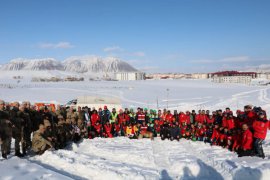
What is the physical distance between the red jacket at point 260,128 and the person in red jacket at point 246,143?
0.80ft

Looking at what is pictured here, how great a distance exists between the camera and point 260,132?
8297mm

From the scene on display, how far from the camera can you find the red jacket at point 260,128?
8.27 meters

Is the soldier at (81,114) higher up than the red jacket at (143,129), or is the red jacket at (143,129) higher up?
the soldier at (81,114)

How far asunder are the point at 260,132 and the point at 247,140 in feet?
1.53

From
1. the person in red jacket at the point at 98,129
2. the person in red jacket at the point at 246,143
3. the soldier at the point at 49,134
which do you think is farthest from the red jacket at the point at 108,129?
the person in red jacket at the point at 246,143

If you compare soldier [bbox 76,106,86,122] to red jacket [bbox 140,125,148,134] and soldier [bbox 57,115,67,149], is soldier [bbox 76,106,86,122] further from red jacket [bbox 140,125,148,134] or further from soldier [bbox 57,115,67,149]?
red jacket [bbox 140,125,148,134]

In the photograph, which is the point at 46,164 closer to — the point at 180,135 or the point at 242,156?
the point at 242,156

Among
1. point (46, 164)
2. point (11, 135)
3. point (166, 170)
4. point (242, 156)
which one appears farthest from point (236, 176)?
point (11, 135)

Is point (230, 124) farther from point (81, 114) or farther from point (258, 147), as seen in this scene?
point (81, 114)

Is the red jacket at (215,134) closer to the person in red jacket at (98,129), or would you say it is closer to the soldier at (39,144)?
the person in red jacket at (98,129)

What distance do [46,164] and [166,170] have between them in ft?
10.3

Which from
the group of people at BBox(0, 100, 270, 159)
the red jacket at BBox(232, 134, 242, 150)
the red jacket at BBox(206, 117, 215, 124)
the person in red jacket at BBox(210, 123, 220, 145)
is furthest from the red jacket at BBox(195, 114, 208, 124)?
the red jacket at BBox(232, 134, 242, 150)

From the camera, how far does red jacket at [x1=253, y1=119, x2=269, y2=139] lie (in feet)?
27.1

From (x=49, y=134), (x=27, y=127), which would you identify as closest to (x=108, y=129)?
(x=49, y=134)
